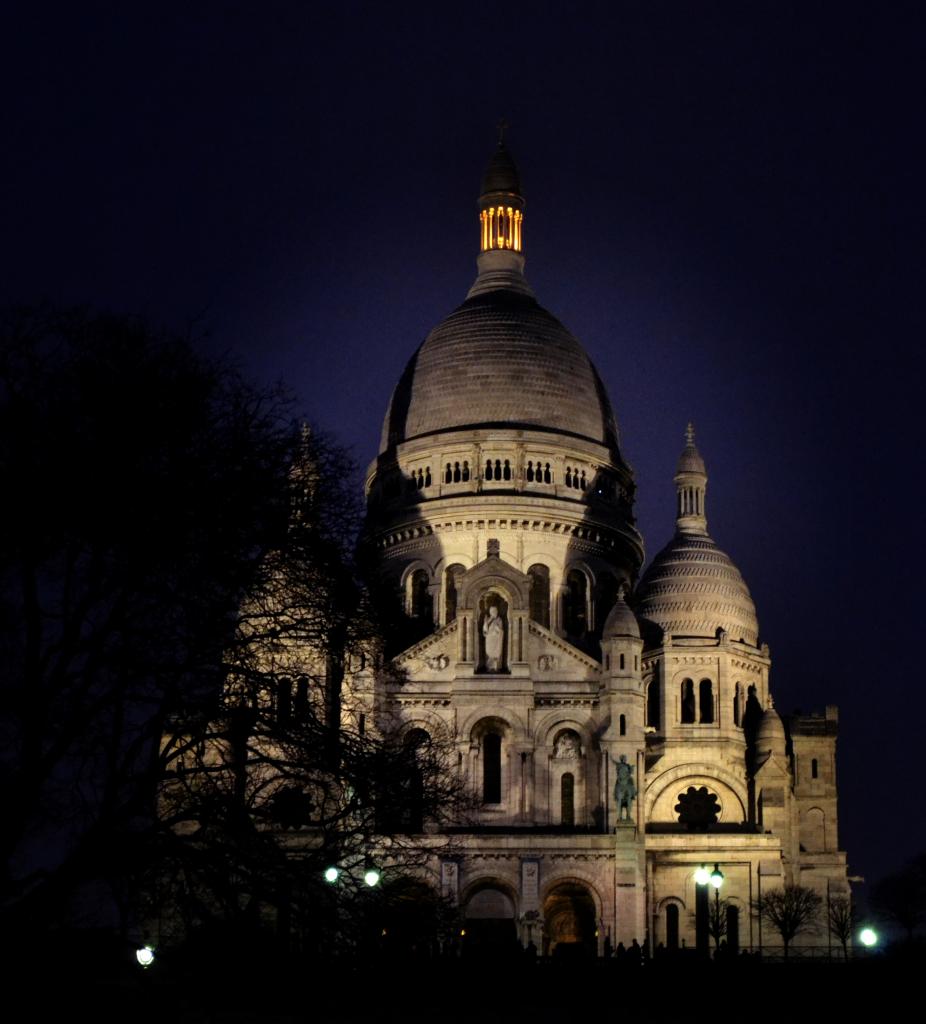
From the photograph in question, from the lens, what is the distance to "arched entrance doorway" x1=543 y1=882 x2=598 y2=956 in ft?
277

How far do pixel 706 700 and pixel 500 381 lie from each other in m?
17.7

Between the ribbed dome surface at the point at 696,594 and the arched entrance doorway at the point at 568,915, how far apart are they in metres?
17.3

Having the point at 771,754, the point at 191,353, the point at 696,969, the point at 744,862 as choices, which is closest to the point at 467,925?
the point at 744,862

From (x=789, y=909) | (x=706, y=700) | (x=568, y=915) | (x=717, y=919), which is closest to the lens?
(x=717, y=919)

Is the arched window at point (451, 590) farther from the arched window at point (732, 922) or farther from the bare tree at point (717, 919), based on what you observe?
the bare tree at point (717, 919)

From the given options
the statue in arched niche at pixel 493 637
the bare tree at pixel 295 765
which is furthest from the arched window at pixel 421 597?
the bare tree at pixel 295 765

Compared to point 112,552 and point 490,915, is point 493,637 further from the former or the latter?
point 112,552

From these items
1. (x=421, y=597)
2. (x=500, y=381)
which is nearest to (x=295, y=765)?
(x=421, y=597)

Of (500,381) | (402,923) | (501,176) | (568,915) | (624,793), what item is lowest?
(402,923)

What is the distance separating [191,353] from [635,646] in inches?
2064

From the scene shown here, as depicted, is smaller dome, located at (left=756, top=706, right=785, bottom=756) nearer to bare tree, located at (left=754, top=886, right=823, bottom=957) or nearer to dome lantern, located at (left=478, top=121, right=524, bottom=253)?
bare tree, located at (left=754, top=886, right=823, bottom=957)

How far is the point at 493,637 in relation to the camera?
89.1 m

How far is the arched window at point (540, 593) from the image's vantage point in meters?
98.4

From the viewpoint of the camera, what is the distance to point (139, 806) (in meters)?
34.0
